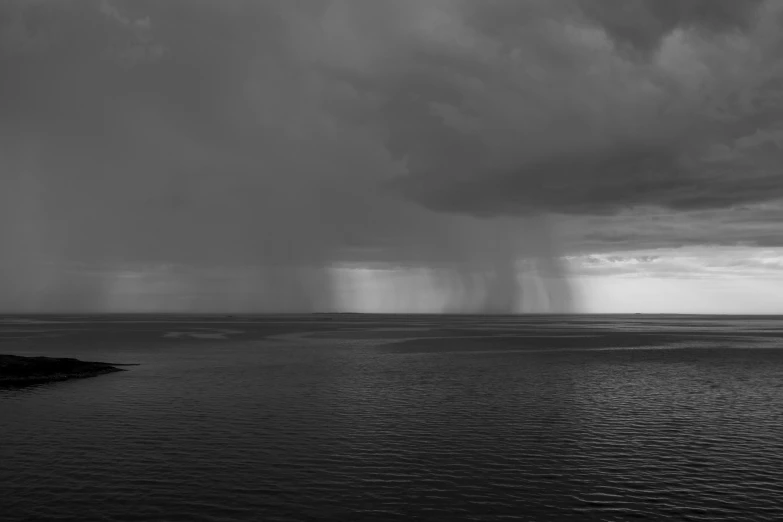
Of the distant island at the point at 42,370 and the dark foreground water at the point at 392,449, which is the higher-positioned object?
the distant island at the point at 42,370

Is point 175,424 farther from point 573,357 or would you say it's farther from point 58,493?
point 573,357

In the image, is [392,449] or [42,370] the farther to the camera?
[42,370]

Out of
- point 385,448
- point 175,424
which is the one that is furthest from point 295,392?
point 385,448

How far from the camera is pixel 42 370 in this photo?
7281 centimetres

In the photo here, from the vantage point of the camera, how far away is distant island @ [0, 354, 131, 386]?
67.7m

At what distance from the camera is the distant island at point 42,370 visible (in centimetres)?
6769

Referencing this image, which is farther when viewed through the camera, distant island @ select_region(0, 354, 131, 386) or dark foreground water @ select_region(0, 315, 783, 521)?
distant island @ select_region(0, 354, 131, 386)

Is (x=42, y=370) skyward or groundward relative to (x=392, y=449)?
skyward

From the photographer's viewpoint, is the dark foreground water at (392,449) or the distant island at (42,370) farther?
the distant island at (42,370)

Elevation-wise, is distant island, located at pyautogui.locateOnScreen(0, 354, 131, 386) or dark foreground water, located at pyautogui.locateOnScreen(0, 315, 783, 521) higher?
distant island, located at pyautogui.locateOnScreen(0, 354, 131, 386)

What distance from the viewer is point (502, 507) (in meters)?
26.0

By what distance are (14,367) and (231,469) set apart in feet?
181

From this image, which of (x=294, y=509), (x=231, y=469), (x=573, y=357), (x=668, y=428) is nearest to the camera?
(x=294, y=509)

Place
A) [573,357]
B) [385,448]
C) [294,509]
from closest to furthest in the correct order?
1. [294,509]
2. [385,448]
3. [573,357]
